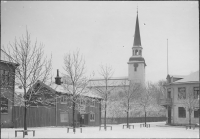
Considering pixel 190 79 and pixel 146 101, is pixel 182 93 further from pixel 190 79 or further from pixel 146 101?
pixel 146 101

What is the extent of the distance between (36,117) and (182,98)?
2116 cm

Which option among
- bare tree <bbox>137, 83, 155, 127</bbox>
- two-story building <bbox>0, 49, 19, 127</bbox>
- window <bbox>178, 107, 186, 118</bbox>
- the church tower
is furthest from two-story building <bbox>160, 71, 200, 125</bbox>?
the church tower

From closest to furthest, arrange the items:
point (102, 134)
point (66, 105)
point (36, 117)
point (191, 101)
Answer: point (102, 134) → point (36, 117) → point (191, 101) → point (66, 105)

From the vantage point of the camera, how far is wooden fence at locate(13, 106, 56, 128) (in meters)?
36.8

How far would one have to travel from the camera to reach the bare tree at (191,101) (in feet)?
141

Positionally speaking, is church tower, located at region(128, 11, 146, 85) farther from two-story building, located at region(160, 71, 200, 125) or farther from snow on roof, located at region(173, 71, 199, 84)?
snow on roof, located at region(173, 71, 199, 84)

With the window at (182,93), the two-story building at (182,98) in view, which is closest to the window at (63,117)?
the two-story building at (182,98)

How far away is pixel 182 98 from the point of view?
47.6 metres

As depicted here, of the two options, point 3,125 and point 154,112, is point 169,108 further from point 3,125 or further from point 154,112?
point 154,112

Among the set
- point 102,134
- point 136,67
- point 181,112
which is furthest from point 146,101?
point 136,67

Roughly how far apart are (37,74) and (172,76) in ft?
92.0

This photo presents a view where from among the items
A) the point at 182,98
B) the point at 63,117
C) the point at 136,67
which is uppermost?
the point at 136,67

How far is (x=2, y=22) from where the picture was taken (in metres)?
21.9

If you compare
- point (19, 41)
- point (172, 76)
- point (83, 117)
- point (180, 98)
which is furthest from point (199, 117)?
point (19, 41)
